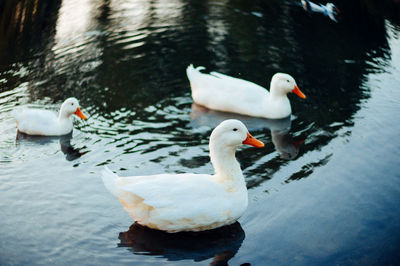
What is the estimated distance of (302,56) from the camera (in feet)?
36.5

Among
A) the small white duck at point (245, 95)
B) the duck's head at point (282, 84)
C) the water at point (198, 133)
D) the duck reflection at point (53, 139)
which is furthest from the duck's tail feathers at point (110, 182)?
the duck's head at point (282, 84)

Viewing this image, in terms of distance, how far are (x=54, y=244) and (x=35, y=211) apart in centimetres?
82

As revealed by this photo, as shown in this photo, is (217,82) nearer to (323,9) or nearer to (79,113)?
(79,113)

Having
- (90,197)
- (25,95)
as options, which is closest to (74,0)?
(25,95)

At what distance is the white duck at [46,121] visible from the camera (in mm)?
8109

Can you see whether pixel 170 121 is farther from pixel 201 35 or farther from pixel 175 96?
pixel 201 35

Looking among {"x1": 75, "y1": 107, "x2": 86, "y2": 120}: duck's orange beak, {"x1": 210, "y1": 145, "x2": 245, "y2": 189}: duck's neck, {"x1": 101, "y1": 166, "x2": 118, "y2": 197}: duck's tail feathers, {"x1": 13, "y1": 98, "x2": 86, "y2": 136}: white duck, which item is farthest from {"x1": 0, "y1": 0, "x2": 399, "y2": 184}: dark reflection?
{"x1": 101, "y1": 166, "x2": 118, "y2": 197}: duck's tail feathers

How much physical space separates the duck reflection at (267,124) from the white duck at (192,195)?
1.92m

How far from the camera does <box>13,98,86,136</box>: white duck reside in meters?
8.11

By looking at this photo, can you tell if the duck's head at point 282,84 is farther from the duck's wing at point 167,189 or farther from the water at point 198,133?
the duck's wing at point 167,189

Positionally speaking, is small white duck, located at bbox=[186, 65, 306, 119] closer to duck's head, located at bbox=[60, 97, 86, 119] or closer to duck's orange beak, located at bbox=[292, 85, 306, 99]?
duck's orange beak, located at bbox=[292, 85, 306, 99]

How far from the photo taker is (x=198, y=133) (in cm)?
811

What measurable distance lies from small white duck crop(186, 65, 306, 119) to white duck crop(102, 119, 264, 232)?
2973mm

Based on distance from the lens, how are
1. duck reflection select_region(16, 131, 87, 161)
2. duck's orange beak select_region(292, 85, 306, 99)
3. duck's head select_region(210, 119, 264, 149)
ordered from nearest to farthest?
duck's head select_region(210, 119, 264, 149), duck reflection select_region(16, 131, 87, 161), duck's orange beak select_region(292, 85, 306, 99)
